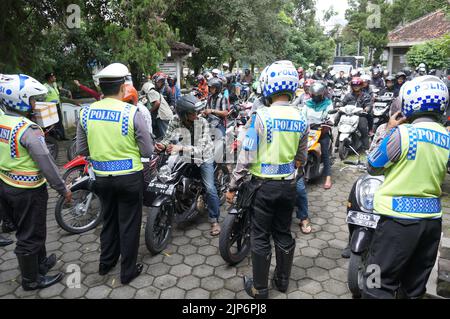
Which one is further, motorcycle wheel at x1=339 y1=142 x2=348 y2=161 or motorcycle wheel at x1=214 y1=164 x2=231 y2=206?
motorcycle wheel at x1=339 y1=142 x2=348 y2=161

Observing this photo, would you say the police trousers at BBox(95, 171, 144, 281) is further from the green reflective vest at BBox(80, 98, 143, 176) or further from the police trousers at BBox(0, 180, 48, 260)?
Result: the police trousers at BBox(0, 180, 48, 260)

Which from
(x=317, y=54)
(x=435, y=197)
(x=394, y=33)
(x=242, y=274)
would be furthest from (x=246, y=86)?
(x=317, y=54)

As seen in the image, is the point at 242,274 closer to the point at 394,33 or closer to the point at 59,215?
the point at 59,215

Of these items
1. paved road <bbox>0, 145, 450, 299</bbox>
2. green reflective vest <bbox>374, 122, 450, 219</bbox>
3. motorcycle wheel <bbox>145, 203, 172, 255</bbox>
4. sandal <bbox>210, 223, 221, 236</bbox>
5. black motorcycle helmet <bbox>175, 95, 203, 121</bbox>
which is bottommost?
paved road <bbox>0, 145, 450, 299</bbox>

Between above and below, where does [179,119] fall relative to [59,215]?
above

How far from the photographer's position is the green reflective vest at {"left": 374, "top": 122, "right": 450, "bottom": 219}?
2.22 metres

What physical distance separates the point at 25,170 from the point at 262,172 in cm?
204

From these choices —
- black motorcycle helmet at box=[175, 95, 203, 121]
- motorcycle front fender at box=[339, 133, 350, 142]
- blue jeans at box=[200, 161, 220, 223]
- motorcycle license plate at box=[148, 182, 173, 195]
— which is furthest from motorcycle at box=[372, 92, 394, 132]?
motorcycle license plate at box=[148, 182, 173, 195]

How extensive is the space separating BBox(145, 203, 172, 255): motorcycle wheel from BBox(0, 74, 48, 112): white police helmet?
158 cm

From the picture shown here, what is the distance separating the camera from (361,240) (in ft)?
9.99

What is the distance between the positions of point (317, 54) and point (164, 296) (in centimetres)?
3222

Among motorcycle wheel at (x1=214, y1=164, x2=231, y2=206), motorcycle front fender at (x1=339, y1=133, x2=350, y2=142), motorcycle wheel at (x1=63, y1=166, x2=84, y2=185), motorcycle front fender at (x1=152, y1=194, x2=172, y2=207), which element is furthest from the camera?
motorcycle front fender at (x1=339, y1=133, x2=350, y2=142)

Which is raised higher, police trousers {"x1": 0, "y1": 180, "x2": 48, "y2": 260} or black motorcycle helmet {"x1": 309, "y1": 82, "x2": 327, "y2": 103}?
black motorcycle helmet {"x1": 309, "y1": 82, "x2": 327, "y2": 103}

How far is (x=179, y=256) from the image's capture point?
407 cm
